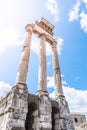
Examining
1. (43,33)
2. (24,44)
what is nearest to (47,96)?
(24,44)

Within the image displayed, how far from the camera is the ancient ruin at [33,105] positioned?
8.04 meters

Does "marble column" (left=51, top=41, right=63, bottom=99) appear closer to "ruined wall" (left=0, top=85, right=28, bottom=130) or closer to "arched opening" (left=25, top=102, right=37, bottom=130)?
"arched opening" (left=25, top=102, right=37, bottom=130)

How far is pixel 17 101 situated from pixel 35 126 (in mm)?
2191

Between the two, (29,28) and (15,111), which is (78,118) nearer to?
(29,28)

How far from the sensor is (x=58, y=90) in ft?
40.1

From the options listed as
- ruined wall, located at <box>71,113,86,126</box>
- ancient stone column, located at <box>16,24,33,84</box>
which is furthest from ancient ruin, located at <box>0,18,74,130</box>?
ruined wall, located at <box>71,113,86,126</box>

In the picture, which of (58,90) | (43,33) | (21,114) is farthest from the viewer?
(43,33)

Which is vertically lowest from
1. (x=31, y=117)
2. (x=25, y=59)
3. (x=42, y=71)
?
(x=31, y=117)

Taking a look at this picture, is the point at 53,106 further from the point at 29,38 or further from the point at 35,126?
the point at 29,38

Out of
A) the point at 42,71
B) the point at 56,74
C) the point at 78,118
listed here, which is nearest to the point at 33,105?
the point at 42,71

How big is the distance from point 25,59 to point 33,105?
370 centimetres

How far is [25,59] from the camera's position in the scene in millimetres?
11172

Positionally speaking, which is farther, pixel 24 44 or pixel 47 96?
pixel 24 44

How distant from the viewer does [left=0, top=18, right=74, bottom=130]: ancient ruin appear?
316 inches
